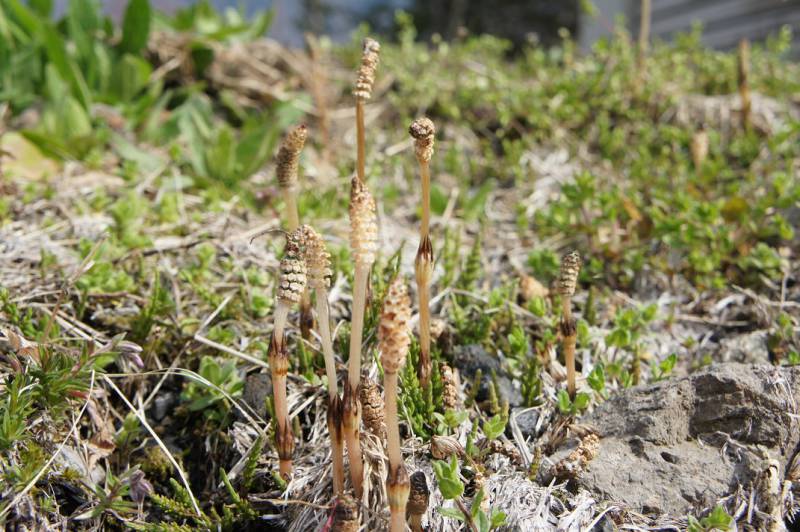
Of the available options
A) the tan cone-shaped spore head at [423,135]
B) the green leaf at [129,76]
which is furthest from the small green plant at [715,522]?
the green leaf at [129,76]

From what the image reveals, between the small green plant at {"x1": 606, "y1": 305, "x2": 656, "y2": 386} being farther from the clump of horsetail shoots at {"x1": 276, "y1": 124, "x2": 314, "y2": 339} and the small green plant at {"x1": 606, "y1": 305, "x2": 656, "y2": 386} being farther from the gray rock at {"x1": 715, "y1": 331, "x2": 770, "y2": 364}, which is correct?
the clump of horsetail shoots at {"x1": 276, "y1": 124, "x2": 314, "y2": 339}

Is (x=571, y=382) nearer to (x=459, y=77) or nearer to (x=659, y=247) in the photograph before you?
(x=659, y=247)

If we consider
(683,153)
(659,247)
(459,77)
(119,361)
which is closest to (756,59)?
(683,153)

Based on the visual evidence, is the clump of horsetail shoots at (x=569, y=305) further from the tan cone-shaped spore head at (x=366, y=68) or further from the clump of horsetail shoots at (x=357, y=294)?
the tan cone-shaped spore head at (x=366, y=68)

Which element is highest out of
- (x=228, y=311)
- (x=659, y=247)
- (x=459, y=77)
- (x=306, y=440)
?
(x=459, y=77)

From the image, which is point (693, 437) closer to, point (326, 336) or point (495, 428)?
point (495, 428)

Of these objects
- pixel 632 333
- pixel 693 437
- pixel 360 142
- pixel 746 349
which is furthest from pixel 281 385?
pixel 746 349
